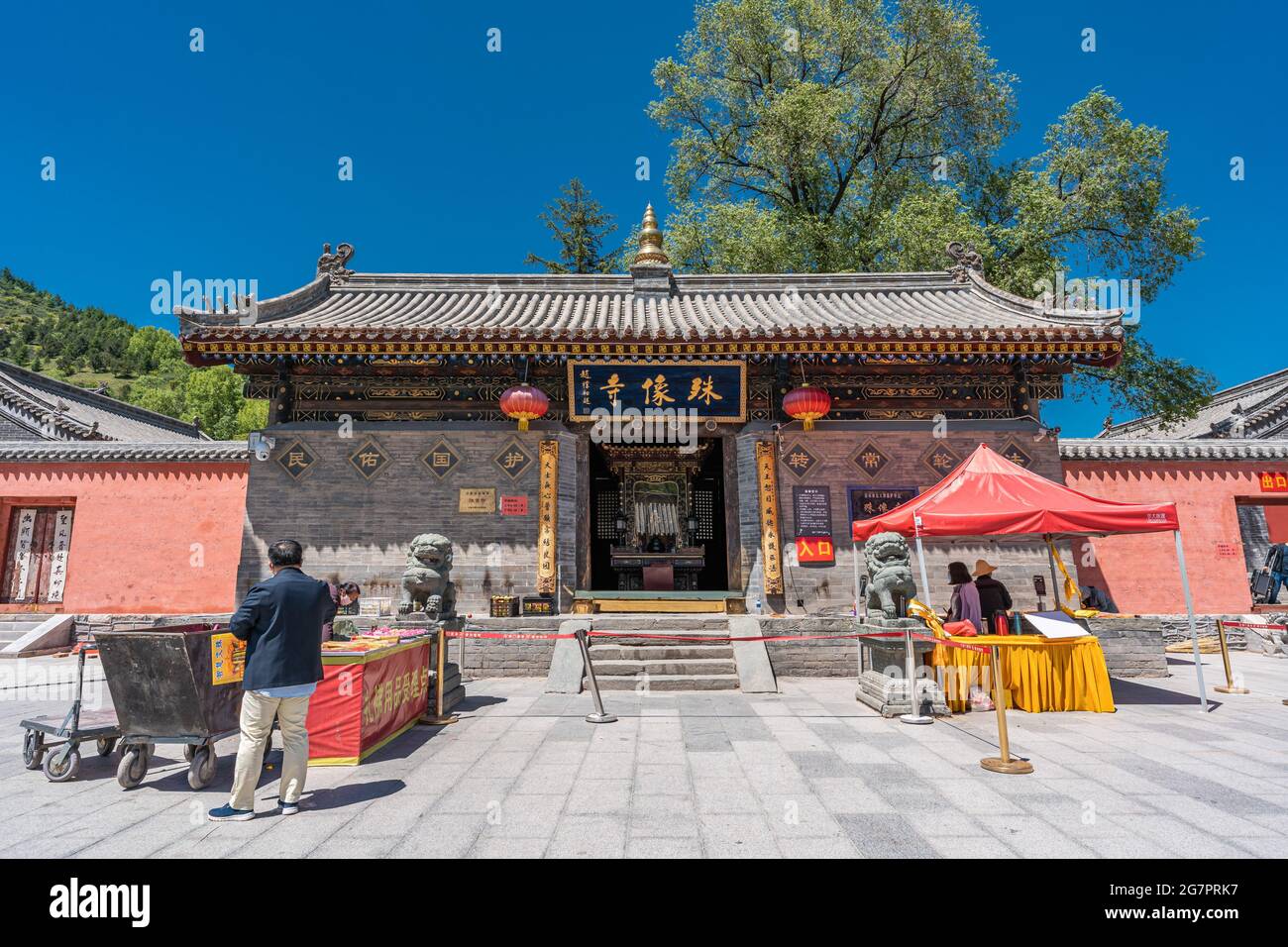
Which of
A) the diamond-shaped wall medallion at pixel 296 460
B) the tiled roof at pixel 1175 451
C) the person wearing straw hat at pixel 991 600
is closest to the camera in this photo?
the person wearing straw hat at pixel 991 600

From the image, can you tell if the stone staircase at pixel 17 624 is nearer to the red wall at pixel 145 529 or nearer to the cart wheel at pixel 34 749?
the red wall at pixel 145 529

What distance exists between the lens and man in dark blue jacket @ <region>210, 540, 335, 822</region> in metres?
3.50

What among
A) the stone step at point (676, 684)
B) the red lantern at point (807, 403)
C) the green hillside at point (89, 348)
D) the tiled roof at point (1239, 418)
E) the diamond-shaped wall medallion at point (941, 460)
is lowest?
the stone step at point (676, 684)

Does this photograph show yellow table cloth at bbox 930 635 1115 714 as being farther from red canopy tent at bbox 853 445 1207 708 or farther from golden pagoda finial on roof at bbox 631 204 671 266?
golden pagoda finial on roof at bbox 631 204 671 266

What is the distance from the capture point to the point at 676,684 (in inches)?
295

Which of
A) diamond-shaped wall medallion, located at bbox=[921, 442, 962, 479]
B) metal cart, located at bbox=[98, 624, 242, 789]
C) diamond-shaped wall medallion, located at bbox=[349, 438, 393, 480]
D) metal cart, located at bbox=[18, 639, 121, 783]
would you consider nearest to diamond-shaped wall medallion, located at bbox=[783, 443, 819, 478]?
diamond-shaped wall medallion, located at bbox=[921, 442, 962, 479]

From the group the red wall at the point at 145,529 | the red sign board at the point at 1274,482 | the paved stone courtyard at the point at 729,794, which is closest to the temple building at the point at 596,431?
the red wall at the point at 145,529

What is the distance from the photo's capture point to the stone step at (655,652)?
805 centimetres

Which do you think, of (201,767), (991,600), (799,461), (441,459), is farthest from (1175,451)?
(201,767)

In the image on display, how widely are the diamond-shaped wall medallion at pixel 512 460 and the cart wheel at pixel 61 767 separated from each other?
616cm

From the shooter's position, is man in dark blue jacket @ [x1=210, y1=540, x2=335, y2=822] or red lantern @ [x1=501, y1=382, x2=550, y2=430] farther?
red lantern @ [x1=501, y1=382, x2=550, y2=430]

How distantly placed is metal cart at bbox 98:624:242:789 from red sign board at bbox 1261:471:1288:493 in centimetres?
1514

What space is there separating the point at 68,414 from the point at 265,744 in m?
21.1
